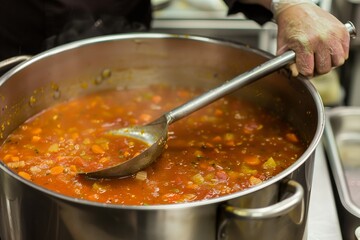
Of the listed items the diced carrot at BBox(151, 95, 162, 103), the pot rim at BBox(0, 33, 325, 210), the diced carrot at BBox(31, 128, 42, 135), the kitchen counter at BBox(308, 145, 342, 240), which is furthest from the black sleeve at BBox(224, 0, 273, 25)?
the diced carrot at BBox(31, 128, 42, 135)

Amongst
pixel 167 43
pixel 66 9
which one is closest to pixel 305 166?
pixel 167 43

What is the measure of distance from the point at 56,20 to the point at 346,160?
1.08 m

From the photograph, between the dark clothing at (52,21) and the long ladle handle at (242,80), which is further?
the dark clothing at (52,21)

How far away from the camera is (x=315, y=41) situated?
1.54 meters

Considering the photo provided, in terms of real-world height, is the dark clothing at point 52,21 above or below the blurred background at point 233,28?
above

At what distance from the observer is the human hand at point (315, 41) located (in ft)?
5.07

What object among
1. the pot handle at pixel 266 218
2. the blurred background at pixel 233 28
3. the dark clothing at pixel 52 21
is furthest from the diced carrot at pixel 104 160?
the blurred background at pixel 233 28

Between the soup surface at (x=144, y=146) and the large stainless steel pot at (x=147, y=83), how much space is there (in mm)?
51

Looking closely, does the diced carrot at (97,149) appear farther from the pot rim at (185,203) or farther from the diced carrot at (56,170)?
the pot rim at (185,203)

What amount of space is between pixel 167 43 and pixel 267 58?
34 cm

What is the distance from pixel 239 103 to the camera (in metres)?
1.91

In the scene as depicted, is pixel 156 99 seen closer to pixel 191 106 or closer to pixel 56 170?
pixel 191 106

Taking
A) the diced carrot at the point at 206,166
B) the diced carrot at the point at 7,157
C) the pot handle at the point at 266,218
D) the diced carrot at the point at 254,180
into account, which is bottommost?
the diced carrot at the point at 254,180

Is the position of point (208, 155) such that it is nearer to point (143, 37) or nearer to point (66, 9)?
point (143, 37)
